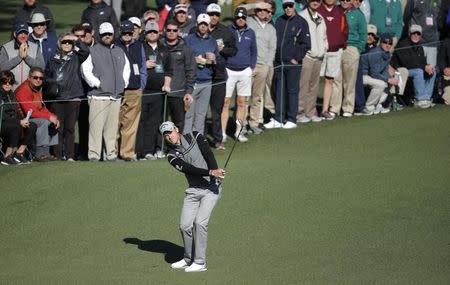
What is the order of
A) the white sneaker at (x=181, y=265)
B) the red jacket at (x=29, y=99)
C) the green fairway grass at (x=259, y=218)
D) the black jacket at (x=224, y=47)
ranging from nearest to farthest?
the green fairway grass at (x=259, y=218) → the white sneaker at (x=181, y=265) → the red jacket at (x=29, y=99) → the black jacket at (x=224, y=47)

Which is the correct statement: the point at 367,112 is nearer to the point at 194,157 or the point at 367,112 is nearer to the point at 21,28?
the point at 21,28

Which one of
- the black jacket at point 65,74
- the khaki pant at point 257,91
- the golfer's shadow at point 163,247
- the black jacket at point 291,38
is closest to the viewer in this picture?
the golfer's shadow at point 163,247

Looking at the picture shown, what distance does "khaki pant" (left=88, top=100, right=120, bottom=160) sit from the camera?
20562 mm

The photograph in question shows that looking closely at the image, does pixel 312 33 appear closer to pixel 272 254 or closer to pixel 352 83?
pixel 352 83

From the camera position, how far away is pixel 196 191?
15.3 meters

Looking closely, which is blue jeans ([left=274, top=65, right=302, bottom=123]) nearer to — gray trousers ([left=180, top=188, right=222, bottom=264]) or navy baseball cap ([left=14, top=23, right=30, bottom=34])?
navy baseball cap ([left=14, top=23, right=30, bottom=34])

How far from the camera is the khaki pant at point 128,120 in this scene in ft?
69.3

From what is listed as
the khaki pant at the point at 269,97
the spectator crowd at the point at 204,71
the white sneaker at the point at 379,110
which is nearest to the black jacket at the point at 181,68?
the spectator crowd at the point at 204,71

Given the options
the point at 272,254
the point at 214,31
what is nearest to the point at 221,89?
the point at 214,31

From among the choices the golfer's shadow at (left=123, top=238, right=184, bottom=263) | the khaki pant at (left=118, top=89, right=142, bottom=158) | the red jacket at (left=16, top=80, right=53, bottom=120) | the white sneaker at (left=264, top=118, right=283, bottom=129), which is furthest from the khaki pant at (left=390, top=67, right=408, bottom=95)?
the golfer's shadow at (left=123, top=238, right=184, bottom=263)

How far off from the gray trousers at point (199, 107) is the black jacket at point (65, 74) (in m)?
2.12

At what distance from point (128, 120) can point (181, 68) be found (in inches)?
47.0

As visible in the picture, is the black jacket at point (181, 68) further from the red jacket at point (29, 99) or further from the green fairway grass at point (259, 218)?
the red jacket at point (29, 99)

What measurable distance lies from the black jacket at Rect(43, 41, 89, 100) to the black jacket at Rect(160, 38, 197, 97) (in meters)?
1.47
